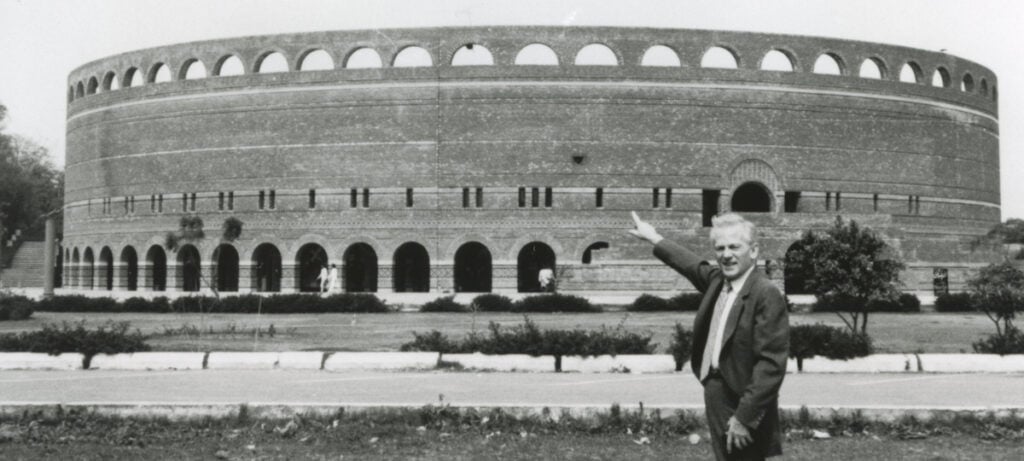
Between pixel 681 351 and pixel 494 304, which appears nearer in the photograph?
pixel 681 351

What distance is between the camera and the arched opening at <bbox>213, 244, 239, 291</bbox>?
3481 cm

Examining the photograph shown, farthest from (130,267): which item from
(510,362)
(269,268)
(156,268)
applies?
(510,362)

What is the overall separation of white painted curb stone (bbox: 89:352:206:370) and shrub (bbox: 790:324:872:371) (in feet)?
22.4

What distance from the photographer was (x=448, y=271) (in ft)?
101

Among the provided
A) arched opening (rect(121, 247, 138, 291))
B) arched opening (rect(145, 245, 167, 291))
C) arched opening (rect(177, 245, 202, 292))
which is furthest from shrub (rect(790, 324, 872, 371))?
arched opening (rect(121, 247, 138, 291))

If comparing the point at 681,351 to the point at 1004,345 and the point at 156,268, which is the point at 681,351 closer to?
the point at 1004,345

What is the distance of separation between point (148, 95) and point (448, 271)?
13.5m

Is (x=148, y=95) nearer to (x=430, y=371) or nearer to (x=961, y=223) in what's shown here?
(x=430, y=371)

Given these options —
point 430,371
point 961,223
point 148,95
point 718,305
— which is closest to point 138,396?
point 430,371

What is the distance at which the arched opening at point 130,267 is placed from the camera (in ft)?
118

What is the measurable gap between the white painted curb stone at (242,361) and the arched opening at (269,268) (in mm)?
23020

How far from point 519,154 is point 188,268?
44.3 feet

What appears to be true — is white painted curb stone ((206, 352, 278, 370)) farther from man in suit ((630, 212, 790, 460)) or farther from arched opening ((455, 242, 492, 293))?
arched opening ((455, 242, 492, 293))

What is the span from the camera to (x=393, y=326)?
17328 mm
